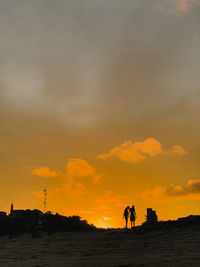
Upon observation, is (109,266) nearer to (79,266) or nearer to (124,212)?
(79,266)

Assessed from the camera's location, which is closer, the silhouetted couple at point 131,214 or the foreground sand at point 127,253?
the foreground sand at point 127,253

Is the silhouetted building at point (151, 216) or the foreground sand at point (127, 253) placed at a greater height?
the silhouetted building at point (151, 216)

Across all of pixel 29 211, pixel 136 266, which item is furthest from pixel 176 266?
pixel 29 211

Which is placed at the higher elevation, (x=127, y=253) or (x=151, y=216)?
(x=151, y=216)

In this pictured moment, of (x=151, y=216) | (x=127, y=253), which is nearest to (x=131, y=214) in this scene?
(x=151, y=216)

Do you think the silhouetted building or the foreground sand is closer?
the foreground sand

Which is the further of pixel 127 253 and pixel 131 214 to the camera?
pixel 131 214

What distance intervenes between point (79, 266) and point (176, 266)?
3.31 m

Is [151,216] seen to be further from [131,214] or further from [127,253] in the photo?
[127,253]

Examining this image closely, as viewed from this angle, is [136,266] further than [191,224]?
No

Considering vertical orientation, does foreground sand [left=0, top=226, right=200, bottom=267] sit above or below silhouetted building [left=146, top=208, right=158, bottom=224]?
below

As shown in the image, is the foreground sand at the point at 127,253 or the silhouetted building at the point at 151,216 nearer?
the foreground sand at the point at 127,253

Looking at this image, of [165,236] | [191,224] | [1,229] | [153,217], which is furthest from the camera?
[1,229]

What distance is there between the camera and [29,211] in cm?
3922
